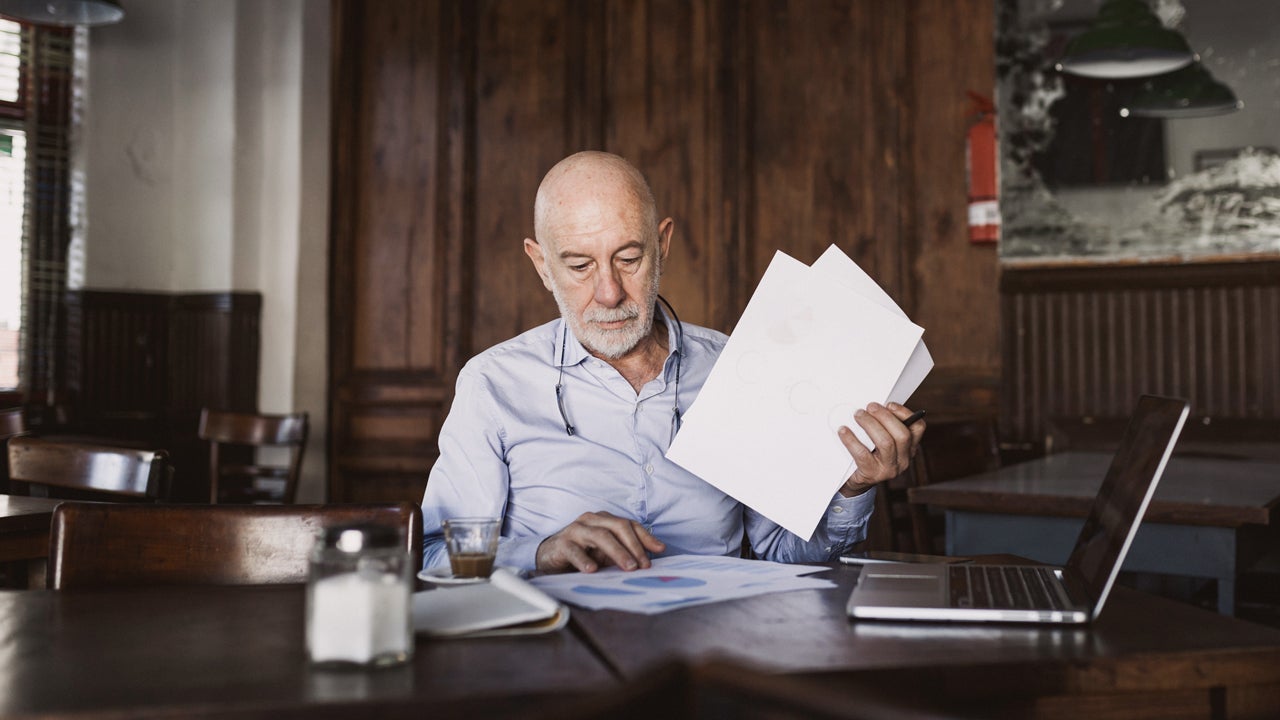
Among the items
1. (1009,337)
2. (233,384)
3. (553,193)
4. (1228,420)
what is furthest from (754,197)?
(553,193)

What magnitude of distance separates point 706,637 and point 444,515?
82 cm

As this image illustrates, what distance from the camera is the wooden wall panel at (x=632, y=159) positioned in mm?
4637

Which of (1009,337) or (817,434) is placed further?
(1009,337)

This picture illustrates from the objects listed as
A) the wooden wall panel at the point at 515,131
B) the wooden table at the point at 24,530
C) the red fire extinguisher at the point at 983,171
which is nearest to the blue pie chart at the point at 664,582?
the wooden table at the point at 24,530

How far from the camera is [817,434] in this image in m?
1.36

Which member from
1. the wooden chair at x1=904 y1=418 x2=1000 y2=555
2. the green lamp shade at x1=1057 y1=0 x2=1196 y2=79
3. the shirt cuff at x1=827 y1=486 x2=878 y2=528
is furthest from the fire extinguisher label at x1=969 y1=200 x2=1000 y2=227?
the shirt cuff at x1=827 y1=486 x2=878 y2=528

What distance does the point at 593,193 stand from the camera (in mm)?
1778

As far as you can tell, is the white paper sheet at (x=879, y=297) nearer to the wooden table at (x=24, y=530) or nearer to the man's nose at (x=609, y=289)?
the man's nose at (x=609, y=289)

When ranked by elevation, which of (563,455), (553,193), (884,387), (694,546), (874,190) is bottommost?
(694,546)

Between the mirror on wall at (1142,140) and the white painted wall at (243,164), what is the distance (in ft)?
10.6

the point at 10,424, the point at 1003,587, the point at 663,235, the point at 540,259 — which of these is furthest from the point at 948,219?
the point at 1003,587

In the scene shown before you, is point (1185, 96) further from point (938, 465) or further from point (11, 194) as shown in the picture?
point (11, 194)

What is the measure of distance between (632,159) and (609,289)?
10.9ft

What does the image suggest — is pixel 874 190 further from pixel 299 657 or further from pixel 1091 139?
pixel 299 657
